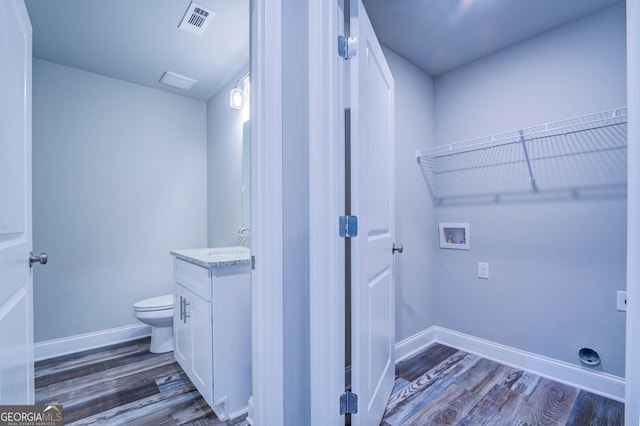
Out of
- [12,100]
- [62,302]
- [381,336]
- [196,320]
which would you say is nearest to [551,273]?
[381,336]

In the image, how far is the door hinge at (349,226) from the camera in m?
1.15

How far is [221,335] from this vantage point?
153 cm

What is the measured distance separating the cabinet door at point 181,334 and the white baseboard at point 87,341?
89 cm

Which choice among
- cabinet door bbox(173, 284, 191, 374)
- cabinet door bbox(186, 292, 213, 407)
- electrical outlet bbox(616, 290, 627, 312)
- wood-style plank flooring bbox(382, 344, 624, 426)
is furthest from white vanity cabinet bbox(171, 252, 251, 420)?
electrical outlet bbox(616, 290, 627, 312)

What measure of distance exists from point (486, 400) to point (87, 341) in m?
2.98

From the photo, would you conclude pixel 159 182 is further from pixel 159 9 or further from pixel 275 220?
pixel 275 220

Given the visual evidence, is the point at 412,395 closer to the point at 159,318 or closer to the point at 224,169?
the point at 159,318

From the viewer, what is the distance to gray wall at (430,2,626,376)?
163cm

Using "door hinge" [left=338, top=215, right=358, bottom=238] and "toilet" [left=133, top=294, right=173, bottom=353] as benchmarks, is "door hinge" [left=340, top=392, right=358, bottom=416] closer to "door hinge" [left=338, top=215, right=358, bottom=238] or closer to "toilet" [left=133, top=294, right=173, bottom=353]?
"door hinge" [left=338, top=215, right=358, bottom=238]

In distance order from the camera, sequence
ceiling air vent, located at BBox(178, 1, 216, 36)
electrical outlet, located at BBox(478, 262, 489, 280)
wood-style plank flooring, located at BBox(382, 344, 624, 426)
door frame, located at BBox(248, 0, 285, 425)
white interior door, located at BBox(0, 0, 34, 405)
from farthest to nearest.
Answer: electrical outlet, located at BBox(478, 262, 489, 280) → ceiling air vent, located at BBox(178, 1, 216, 36) → wood-style plank flooring, located at BBox(382, 344, 624, 426) → door frame, located at BBox(248, 0, 285, 425) → white interior door, located at BBox(0, 0, 34, 405)

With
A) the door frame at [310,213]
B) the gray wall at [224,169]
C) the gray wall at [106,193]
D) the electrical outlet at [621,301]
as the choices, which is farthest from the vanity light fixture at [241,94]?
the electrical outlet at [621,301]

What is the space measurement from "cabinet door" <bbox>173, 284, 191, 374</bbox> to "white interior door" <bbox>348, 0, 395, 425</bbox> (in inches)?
44.9

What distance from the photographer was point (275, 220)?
1.06 meters

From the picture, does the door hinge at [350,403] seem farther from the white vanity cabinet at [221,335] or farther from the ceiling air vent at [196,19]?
the ceiling air vent at [196,19]
